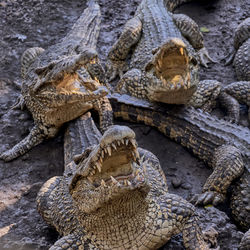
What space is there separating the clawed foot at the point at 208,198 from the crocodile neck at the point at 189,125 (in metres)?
0.43

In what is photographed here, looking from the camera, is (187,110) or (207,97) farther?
(207,97)

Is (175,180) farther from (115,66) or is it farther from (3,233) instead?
(115,66)

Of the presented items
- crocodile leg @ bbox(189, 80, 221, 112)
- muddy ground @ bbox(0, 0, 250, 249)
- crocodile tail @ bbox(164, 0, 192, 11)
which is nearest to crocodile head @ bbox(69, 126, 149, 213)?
muddy ground @ bbox(0, 0, 250, 249)

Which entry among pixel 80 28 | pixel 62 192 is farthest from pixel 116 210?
pixel 80 28

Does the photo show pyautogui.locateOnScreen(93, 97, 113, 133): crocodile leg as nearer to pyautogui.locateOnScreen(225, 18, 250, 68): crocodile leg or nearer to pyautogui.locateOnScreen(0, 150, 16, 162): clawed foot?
pyautogui.locateOnScreen(0, 150, 16, 162): clawed foot

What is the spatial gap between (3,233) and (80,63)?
160 cm

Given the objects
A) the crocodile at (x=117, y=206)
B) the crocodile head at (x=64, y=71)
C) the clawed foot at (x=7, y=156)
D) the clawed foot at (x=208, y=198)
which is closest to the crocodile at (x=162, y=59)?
the crocodile head at (x=64, y=71)

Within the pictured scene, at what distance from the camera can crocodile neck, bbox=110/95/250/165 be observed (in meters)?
4.11

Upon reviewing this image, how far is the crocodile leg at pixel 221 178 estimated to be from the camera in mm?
3705

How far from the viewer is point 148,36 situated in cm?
557

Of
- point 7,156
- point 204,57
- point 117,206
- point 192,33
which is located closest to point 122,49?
point 192,33

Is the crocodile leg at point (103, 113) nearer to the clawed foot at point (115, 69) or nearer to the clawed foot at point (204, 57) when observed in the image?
the clawed foot at point (115, 69)

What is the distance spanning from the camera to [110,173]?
2.63m

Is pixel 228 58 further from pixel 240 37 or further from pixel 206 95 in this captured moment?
pixel 206 95
